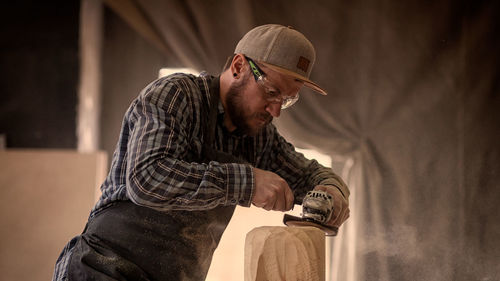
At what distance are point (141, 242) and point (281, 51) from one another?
770mm

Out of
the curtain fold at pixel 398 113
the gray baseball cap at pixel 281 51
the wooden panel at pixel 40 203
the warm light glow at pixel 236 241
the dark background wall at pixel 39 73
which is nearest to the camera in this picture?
the gray baseball cap at pixel 281 51

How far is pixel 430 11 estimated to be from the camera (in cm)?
317

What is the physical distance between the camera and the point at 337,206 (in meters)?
1.85

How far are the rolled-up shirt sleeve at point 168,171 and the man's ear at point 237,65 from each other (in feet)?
0.99

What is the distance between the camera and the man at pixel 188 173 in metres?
1.55

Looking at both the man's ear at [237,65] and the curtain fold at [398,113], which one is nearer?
the man's ear at [237,65]

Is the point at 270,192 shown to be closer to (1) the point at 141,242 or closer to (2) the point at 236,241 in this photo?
(1) the point at 141,242

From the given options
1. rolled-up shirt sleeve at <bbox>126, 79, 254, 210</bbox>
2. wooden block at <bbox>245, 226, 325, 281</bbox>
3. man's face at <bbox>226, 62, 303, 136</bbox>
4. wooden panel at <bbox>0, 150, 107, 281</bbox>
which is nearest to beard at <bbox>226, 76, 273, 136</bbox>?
man's face at <bbox>226, 62, 303, 136</bbox>

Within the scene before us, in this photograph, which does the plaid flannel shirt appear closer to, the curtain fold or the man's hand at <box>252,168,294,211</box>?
the man's hand at <box>252,168,294,211</box>

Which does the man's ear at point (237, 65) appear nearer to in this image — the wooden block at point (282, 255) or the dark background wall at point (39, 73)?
the wooden block at point (282, 255)

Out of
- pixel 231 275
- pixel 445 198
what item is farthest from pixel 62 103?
pixel 445 198

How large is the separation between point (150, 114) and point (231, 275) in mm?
1834

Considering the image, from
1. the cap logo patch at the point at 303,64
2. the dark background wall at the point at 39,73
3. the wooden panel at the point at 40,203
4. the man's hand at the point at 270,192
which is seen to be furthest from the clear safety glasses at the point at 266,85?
the dark background wall at the point at 39,73

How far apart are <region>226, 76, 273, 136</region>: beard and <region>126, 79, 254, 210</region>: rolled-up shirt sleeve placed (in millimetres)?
282
